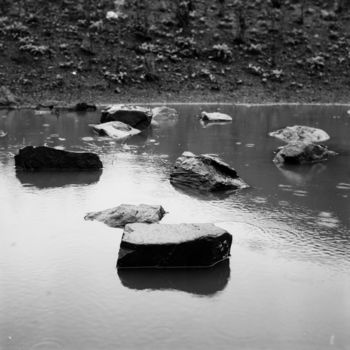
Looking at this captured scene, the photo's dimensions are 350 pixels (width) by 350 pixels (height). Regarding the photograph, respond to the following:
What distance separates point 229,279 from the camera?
6500 mm

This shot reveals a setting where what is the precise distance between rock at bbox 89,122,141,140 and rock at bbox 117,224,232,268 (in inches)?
404

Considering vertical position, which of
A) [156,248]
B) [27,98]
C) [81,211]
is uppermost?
[156,248]

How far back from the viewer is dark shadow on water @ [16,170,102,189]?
1080 cm

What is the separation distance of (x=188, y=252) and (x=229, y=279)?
2.02ft

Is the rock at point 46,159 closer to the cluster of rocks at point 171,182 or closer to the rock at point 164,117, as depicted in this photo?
the cluster of rocks at point 171,182

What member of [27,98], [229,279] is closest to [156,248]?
[229,279]

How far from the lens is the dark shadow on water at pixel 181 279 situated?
625cm

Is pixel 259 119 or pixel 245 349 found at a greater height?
pixel 245 349

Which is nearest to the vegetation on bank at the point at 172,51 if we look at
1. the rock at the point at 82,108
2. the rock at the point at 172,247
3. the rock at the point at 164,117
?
the rock at the point at 82,108

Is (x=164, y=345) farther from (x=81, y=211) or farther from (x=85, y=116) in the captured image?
(x=85, y=116)

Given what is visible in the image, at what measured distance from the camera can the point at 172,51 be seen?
33.0 m

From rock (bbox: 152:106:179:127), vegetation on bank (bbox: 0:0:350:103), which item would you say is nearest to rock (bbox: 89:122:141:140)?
rock (bbox: 152:106:179:127)

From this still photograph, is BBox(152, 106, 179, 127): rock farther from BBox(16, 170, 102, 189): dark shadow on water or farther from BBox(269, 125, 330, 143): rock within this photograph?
BBox(16, 170, 102, 189): dark shadow on water

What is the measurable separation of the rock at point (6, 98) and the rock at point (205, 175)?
52.2ft
